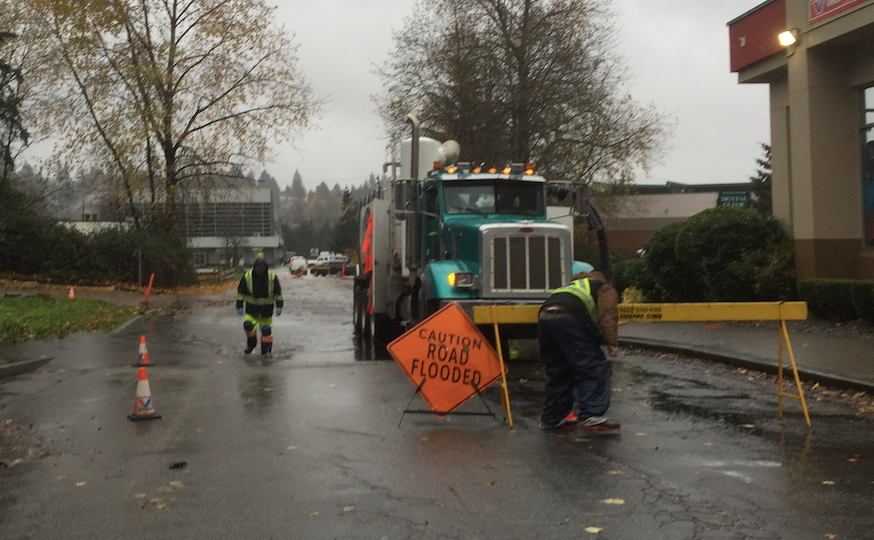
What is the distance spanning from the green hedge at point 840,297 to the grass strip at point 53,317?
13.7 m

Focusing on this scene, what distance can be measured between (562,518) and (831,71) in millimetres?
15241

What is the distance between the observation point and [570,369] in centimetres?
892

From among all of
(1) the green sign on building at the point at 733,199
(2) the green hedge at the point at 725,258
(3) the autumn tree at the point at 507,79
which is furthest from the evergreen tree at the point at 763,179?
(2) the green hedge at the point at 725,258

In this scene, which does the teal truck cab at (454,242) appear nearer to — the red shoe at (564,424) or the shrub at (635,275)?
the red shoe at (564,424)

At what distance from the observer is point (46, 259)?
37875mm

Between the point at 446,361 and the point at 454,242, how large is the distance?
18.4 feet

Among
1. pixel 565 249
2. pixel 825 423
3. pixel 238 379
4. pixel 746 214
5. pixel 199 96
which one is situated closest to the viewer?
pixel 825 423

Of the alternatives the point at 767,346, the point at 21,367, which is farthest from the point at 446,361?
the point at 21,367

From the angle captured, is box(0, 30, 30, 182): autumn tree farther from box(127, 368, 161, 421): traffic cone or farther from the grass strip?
box(127, 368, 161, 421): traffic cone

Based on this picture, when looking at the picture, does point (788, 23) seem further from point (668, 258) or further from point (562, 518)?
point (562, 518)

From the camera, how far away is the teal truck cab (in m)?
14.0

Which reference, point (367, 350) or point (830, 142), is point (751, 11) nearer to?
point (830, 142)

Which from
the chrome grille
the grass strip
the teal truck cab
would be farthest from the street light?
the grass strip

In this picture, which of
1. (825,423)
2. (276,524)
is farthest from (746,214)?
(276,524)
